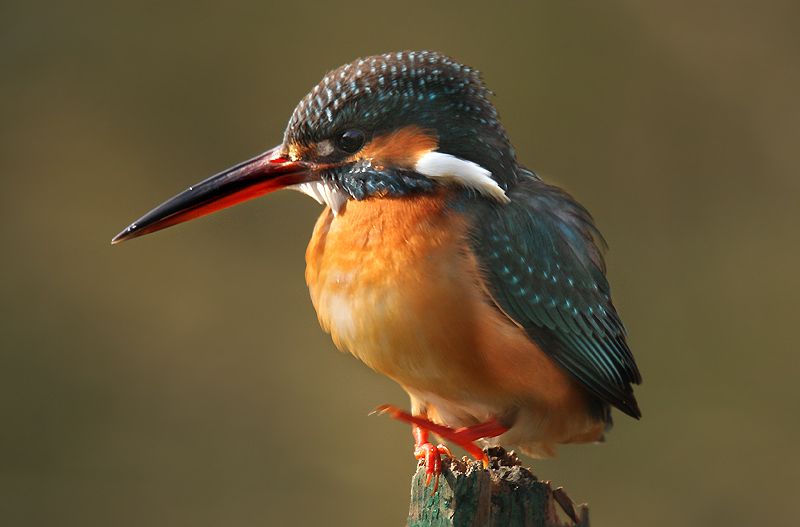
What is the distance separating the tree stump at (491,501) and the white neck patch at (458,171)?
0.58 metres

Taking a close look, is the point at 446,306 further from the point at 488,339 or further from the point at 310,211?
the point at 310,211

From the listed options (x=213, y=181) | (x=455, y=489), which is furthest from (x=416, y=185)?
(x=455, y=489)

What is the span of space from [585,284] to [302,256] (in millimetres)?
2102

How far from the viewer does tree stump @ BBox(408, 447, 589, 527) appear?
4.82 ft

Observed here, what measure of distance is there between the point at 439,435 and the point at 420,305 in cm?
31

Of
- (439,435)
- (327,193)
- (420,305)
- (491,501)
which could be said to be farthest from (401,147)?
(491,501)

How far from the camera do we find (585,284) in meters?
1.73

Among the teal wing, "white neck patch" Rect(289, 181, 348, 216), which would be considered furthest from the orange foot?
"white neck patch" Rect(289, 181, 348, 216)

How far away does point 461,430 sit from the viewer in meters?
1.65

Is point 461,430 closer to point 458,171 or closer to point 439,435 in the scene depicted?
point 439,435

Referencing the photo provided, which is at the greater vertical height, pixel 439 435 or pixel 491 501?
pixel 439 435

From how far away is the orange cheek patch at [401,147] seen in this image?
5.09ft

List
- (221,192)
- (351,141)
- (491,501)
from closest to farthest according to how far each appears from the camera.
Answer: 1. (491,501)
2. (351,141)
3. (221,192)

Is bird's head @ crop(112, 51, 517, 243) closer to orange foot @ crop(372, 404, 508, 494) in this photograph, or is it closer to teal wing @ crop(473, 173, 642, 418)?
teal wing @ crop(473, 173, 642, 418)
